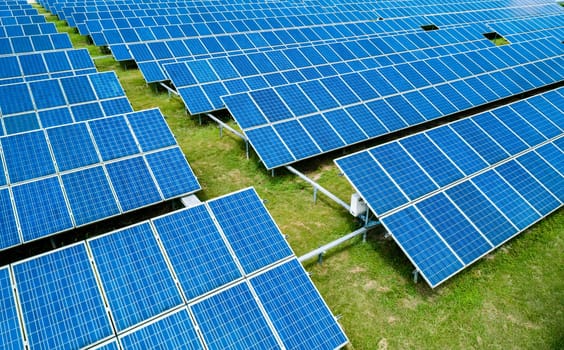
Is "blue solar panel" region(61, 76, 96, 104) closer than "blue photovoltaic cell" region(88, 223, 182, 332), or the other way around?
"blue photovoltaic cell" region(88, 223, 182, 332)

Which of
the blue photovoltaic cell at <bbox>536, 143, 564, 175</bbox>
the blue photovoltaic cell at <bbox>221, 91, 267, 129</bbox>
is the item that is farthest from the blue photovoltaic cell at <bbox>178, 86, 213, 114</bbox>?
the blue photovoltaic cell at <bbox>536, 143, 564, 175</bbox>

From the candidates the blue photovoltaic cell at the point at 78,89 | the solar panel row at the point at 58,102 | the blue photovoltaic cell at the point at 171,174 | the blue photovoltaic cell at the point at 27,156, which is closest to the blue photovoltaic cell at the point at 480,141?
the blue photovoltaic cell at the point at 171,174

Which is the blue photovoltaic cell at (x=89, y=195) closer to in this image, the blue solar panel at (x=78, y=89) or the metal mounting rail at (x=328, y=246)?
the metal mounting rail at (x=328, y=246)

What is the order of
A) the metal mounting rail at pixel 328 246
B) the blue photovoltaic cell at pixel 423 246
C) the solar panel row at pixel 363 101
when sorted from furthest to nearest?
the solar panel row at pixel 363 101 → the metal mounting rail at pixel 328 246 → the blue photovoltaic cell at pixel 423 246

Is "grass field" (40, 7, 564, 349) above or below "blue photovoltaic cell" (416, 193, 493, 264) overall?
below

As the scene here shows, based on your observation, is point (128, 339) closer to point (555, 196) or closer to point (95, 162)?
point (95, 162)

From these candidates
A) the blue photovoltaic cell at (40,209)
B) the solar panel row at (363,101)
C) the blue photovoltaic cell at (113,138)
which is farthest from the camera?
the solar panel row at (363,101)

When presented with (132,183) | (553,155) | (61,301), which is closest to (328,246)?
(132,183)

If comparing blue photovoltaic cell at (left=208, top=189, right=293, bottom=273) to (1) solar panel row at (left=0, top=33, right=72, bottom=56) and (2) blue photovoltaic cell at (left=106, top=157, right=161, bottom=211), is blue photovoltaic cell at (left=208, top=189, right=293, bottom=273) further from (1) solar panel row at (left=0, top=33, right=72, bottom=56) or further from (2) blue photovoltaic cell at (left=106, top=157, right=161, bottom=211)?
(1) solar panel row at (left=0, top=33, right=72, bottom=56)
